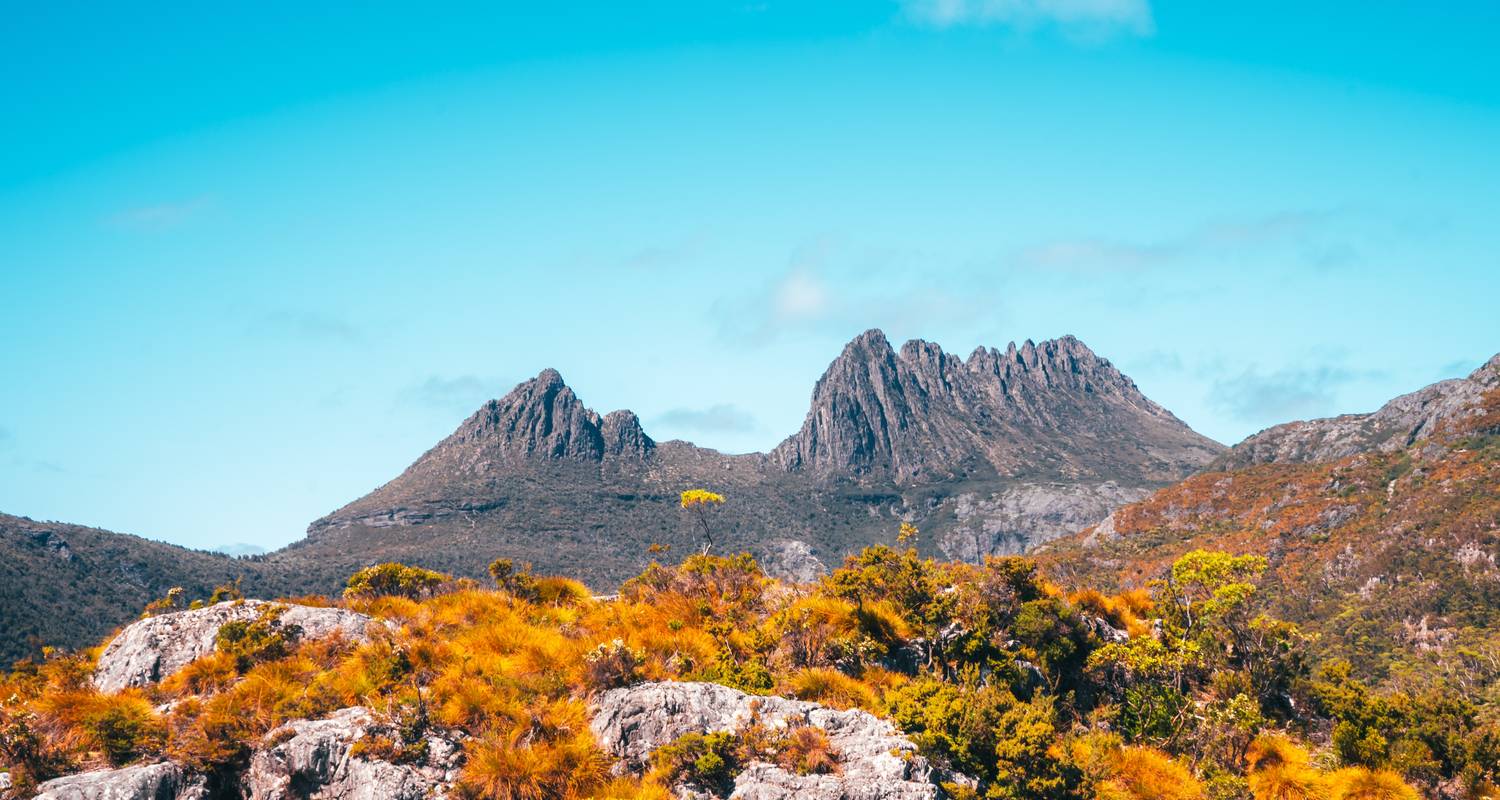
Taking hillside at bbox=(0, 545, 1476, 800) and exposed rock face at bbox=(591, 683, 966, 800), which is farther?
hillside at bbox=(0, 545, 1476, 800)

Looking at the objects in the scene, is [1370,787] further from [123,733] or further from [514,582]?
[123,733]

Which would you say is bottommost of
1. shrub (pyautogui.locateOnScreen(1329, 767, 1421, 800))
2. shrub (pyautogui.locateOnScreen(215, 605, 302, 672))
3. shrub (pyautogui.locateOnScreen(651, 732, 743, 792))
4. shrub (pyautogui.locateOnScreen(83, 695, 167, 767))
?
shrub (pyautogui.locateOnScreen(1329, 767, 1421, 800))

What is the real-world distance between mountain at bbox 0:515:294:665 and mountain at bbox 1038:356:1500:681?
120m

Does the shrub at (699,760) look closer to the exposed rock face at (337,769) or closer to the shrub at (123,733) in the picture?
the exposed rock face at (337,769)

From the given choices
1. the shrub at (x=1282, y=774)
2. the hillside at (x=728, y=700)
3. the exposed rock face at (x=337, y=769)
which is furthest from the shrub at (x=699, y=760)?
the shrub at (x=1282, y=774)

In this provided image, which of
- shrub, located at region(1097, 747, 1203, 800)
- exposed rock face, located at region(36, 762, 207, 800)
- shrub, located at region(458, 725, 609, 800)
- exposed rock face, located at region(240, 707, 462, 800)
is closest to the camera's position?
exposed rock face, located at region(36, 762, 207, 800)

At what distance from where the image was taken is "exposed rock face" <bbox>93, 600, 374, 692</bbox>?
17.5m

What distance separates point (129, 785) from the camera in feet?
44.5

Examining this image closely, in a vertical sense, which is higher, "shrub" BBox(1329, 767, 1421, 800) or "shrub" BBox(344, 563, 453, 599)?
"shrub" BBox(344, 563, 453, 599)

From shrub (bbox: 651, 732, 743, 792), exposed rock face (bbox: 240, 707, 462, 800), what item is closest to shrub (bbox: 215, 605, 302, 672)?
exposed rock face (bbox: 240, 707, 462, 800)

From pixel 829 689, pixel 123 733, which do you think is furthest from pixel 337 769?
pixel 829 689

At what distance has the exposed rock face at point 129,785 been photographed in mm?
13250

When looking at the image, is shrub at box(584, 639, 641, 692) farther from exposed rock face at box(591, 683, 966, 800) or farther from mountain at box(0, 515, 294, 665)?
mountain at box(0, 515, 294, 665)

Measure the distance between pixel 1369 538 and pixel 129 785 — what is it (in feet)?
448
